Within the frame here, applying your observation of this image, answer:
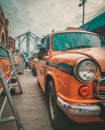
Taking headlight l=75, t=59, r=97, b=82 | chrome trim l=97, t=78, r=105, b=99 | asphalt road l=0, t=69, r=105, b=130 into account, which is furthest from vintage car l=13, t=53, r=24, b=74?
chrome trim l=97, t=78, r=105, b=99

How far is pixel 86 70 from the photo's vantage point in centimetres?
191

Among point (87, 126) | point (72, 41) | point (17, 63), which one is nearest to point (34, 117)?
point (87, 126)

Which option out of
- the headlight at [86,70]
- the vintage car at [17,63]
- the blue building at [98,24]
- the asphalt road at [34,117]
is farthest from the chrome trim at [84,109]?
the vintage car at [17,63]

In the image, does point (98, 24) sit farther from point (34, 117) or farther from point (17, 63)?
point (34, 117)

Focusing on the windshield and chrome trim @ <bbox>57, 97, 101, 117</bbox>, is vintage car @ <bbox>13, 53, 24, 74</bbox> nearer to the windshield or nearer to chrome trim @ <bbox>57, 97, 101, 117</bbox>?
the windshield

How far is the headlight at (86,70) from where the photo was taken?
189 centimetres

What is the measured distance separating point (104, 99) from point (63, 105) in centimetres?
52

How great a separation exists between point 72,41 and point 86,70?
1.57 meters

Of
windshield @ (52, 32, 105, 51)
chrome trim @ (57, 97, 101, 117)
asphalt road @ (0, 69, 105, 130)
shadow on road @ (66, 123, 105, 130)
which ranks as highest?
windshield @ (52, 32, 105, 51)

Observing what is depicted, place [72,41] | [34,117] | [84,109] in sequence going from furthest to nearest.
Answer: [72,41] < [34,117] < [84,109]

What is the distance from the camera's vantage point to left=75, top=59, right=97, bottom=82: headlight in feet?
6.20

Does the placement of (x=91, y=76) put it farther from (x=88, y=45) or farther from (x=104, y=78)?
(x=88, y=45)

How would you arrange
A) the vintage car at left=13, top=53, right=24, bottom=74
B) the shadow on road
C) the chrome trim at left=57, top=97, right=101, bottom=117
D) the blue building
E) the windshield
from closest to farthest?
the chrome trim at left=57, top=97, right=101, bottom=117 < the shadow on road < the windshield < the blue building < the vintage car at left=13, top=53, right=24, bottom=74

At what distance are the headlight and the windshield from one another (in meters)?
1.35
